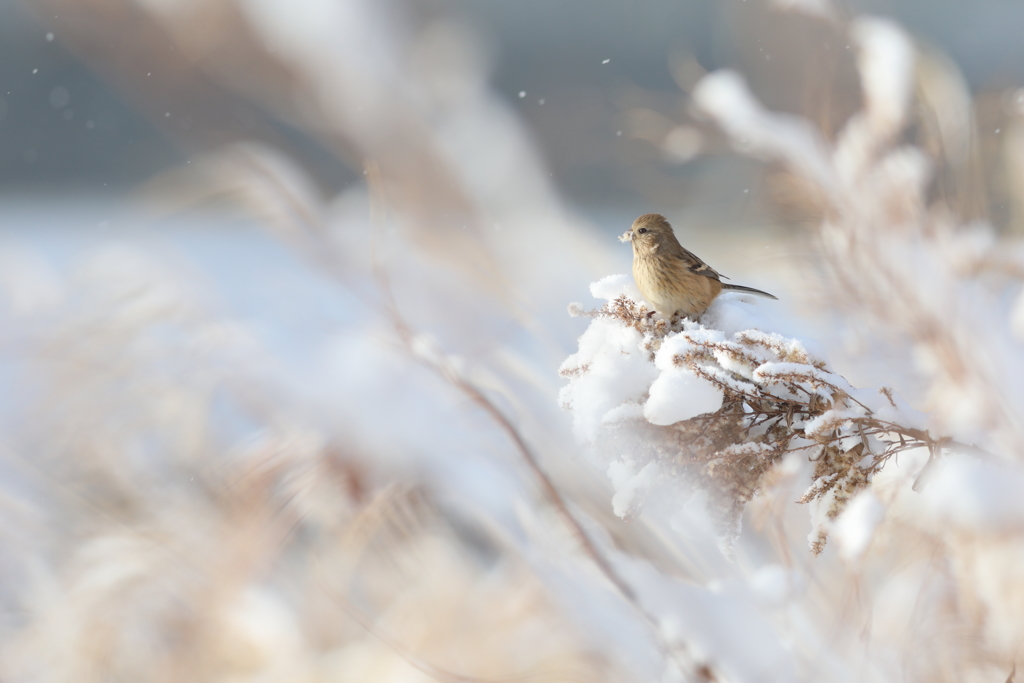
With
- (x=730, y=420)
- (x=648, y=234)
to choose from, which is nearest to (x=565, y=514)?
(x=730, y=420)

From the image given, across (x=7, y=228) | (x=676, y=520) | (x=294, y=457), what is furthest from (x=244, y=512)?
(x=7, y=228)

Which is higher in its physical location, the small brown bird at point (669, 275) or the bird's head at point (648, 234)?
the bird's head at point (648, 234)

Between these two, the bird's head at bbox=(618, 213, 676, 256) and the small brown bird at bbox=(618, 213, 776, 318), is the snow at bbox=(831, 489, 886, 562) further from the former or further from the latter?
the bird's head at bbox=(618, 213, 676, 256)

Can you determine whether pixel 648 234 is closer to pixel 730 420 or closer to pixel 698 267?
pixel 698 267

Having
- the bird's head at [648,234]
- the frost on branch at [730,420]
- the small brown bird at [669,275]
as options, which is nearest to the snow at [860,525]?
the frost on branch at [730,420]

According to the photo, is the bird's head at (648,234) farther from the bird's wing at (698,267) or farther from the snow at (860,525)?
the snow at (860,525)

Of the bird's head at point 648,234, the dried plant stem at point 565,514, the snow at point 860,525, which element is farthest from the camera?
the bird's head at point 648,234
